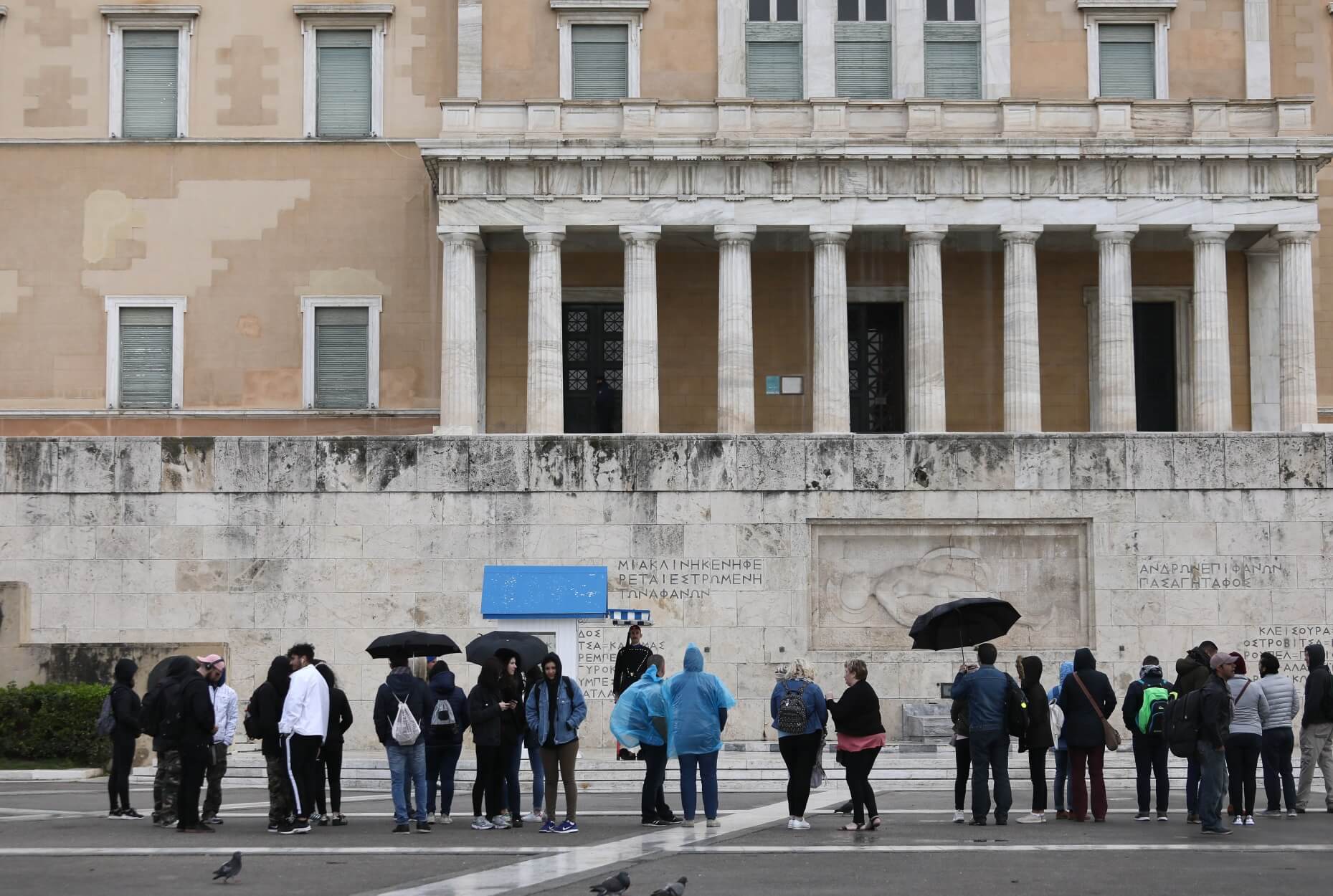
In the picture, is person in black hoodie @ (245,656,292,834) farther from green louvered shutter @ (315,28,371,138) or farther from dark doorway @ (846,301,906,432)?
green louvered shutter @ (315,28,371,138)

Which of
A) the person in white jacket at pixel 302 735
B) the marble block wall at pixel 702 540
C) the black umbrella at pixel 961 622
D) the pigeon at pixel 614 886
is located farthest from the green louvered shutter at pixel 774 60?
the pigeon at pixel 614 886

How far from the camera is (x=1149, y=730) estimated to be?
20.1 m

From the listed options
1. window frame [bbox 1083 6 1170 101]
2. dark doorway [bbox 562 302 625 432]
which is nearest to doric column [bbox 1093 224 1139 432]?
window frame [bbox 1083 6 1170 101]

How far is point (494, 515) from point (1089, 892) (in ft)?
58.8

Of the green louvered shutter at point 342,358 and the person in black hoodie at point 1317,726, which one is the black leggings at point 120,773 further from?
the green louvered shutter at point 342,358

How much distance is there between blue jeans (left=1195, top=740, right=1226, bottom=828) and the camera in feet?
61.3

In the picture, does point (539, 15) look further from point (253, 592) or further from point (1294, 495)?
point (1294, 495)

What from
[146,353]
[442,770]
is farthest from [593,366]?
[442,770]

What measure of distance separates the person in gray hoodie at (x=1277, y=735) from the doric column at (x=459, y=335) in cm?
2043

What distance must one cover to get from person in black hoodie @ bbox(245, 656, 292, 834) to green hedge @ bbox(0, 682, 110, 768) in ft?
29.9

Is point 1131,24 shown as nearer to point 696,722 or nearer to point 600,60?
point 600,60

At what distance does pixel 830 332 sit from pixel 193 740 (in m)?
21.7

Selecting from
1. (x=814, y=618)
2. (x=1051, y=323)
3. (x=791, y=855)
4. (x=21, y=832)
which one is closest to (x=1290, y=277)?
(x=1051, y=323)

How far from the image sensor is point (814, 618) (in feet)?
101
